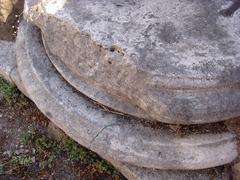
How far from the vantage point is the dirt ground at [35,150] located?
297cm

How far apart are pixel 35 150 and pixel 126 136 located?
932mm

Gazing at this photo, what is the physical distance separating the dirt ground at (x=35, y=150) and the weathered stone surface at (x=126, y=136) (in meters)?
0.47

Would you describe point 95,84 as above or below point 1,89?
above

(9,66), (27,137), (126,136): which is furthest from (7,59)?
(126,136)

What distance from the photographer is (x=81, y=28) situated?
240cm

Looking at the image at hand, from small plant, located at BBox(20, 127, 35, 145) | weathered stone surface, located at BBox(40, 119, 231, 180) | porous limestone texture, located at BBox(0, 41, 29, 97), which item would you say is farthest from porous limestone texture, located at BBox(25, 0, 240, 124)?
small plant, located at BBox(20, 127, 35, 145)

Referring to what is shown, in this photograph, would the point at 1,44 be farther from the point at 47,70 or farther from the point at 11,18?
the point at 47,70

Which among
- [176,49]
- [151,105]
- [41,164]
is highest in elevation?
[176,49]

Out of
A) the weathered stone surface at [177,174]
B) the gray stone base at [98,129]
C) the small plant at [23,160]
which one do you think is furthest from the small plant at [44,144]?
the weathered stone surface at [177,174]

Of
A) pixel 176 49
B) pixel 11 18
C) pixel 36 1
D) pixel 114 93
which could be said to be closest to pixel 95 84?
pixel 114 93

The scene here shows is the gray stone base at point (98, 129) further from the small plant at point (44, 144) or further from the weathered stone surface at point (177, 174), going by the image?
the small plant at point (44, 144)

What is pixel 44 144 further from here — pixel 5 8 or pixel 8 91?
pixel 5 8

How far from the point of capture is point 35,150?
310 cm

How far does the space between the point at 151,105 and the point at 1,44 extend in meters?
1.67
